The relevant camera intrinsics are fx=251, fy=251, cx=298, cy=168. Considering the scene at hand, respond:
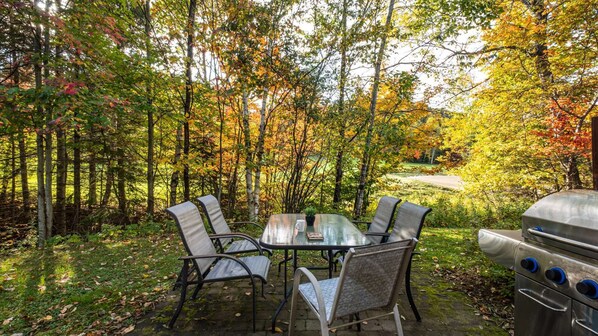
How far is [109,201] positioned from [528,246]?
28.4 ft

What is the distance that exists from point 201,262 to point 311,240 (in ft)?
3.46

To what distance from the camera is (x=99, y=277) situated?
322 centimetres

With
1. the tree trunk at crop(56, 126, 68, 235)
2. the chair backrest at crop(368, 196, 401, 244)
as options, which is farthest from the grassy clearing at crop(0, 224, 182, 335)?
the chair backrest at crop(368, 196, 401, 244)

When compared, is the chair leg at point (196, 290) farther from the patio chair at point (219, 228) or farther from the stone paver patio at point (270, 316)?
the patio chair at point (219, 228)

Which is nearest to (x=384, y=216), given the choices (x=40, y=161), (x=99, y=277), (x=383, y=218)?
(x=383, y=218)

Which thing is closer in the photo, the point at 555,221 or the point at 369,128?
the point at 555,221

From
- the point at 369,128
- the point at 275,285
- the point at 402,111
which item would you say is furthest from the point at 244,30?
the point at 275,285

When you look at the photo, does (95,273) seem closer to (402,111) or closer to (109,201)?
(109,201)

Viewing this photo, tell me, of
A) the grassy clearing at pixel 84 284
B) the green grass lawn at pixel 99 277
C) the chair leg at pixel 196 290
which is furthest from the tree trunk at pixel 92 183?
the chair leg at pixel 196 290

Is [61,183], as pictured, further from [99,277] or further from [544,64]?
[544,64]

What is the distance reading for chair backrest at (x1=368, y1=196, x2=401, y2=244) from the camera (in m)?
3.04

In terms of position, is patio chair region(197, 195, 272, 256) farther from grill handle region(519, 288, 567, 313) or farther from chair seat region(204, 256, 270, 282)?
grill handle region(519, 288, 567, 313)

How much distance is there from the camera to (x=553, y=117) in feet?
15.9

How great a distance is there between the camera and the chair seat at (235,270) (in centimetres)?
228
